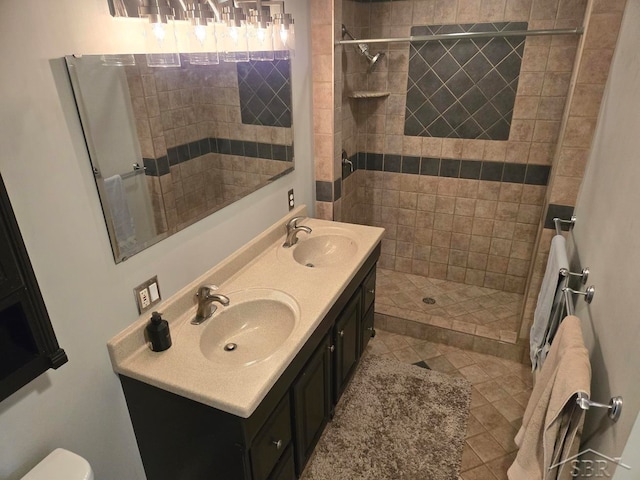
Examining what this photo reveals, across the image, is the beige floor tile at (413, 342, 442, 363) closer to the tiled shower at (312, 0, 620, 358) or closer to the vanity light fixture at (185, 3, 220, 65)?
the tiled shower at (312, 0, 620, 358)

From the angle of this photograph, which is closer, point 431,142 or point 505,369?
point 505,369

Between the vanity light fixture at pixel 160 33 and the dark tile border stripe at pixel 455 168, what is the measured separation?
1742mm

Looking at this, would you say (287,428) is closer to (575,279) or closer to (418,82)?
(575,279)

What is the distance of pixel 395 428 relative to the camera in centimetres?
223

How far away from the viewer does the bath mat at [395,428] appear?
6.61ft

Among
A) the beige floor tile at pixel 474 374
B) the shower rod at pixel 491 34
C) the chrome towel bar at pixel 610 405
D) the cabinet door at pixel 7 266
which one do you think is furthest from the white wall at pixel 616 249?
the cabinet door at pixel 7 266

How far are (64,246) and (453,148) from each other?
269 cm

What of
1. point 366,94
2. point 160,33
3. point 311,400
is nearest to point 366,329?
point 311,400

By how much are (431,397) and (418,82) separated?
7.13ft

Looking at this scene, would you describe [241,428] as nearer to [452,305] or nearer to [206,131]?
[206,131]

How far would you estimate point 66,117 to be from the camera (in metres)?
1.16

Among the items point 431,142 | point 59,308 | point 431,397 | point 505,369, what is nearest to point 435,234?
point 431,142

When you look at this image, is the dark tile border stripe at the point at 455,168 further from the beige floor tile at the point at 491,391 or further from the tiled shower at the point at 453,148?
the beige floor tile at the point at 491,391

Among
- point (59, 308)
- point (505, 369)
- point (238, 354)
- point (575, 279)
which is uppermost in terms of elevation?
point (59, 308)
